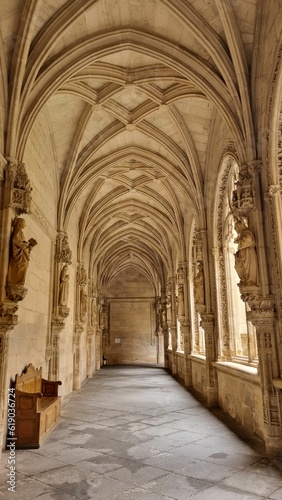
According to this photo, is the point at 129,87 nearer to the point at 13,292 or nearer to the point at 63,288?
the point at 63,288

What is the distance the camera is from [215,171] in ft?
31.6

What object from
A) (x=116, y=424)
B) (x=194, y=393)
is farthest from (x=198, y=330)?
(x=116, y=424)

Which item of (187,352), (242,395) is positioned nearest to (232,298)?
(242,395)

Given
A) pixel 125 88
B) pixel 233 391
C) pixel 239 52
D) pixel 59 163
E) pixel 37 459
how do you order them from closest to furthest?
pixel 37 459 < pixel 239 52 < pixel 233 391 < pixel 125 88 < pixel 59 163

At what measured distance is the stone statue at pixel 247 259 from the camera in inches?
235

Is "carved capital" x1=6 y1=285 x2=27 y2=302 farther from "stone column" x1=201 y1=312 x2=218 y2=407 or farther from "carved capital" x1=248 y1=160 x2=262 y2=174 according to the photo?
"stone column" x1=201 y1=312 x2=218 y2=407

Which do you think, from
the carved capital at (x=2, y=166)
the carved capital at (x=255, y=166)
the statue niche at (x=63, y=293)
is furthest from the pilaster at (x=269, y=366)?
the statue niche at (x=63, y=293)

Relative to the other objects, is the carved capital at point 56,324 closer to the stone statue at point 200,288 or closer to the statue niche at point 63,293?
the statue niche at point 63,293

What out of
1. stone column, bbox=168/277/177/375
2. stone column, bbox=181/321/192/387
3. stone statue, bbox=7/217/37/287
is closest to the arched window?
stone column, bbox=181/321/192/387

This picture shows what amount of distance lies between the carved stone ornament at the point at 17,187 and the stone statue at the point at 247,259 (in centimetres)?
360

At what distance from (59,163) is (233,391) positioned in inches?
298

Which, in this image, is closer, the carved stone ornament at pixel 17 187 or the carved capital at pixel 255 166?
the carved stone ornament at pixel 17 187

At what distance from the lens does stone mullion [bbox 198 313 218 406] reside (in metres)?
9.37

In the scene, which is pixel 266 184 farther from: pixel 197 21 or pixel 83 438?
pixel 83 438
